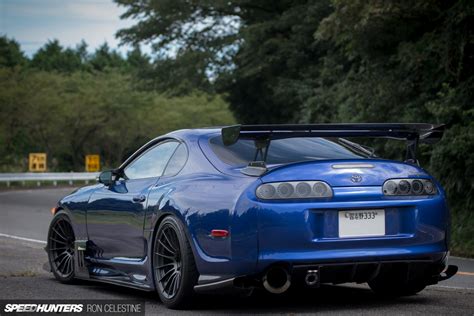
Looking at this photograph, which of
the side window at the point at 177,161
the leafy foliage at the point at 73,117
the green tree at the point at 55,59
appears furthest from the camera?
the green tree at the point at 55,59

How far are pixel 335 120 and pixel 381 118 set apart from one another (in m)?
3.82

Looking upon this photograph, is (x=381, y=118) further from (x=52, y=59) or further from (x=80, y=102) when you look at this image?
(x=52, y=59)

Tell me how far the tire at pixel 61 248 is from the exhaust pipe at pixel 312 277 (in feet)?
10.0

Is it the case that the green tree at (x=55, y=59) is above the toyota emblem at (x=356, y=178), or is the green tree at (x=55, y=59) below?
above

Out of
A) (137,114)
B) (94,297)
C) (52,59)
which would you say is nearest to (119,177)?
(94,297)

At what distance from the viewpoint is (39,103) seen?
6431cm

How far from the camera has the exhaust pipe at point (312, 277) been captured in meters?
6.80

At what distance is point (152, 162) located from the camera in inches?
329

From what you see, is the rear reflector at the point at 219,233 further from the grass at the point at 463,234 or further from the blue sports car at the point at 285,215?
the grass at the point at 463,234

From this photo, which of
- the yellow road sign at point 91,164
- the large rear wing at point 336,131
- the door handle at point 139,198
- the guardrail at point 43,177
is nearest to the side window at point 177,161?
the door handle at point 139,198

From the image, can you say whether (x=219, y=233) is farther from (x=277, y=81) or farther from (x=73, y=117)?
(x=73, y=117)

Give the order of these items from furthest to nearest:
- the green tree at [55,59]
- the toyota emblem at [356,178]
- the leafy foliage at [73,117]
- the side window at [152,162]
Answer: the green tree at [55,59]
the leafy foliage at [73,117]
the side window at [152,162]
the toyota emblem at [356,178]

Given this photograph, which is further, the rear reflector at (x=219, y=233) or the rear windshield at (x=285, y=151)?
the rear windshield at (x=285, y=151)

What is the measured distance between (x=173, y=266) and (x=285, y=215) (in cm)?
108
